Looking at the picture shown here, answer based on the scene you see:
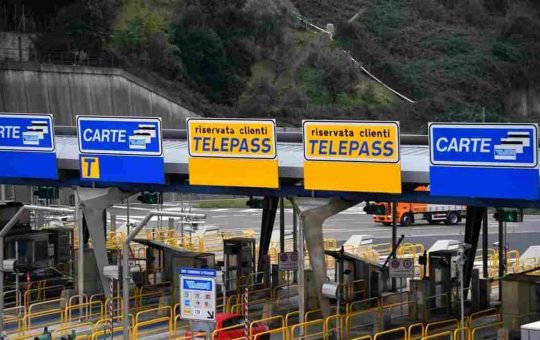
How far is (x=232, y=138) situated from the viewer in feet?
98.2

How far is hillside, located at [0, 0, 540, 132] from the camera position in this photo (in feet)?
267

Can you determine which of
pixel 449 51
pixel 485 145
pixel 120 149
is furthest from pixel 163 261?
pixel 449 51

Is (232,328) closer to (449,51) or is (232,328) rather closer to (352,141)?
(352,141)

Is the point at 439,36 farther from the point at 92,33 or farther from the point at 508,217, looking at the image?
the point at 508,217

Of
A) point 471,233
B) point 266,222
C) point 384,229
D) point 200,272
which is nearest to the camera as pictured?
point 200,272

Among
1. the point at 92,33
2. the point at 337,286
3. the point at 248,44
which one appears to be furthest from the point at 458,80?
the point at 337,286

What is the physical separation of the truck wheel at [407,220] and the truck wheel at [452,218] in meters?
2.06

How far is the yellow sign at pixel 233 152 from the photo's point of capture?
29328mm

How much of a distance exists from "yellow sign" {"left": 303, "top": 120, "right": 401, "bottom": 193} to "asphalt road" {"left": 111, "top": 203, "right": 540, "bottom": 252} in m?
26.0

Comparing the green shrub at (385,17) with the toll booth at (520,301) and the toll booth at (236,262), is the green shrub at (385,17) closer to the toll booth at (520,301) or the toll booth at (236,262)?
the toll booth at (236,262)

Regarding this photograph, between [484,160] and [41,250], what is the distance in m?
18.0

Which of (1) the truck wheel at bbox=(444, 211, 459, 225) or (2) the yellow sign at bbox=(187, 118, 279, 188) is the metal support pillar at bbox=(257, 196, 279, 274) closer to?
(2) the yellow sign at bbox=(187, 118, 279, 188)

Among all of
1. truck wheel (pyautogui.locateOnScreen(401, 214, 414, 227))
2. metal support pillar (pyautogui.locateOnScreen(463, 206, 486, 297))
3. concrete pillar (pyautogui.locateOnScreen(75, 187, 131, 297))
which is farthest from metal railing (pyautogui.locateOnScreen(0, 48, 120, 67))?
metal support pillar (pyautogui.locateOnScreen(463, 206, 486, 297))

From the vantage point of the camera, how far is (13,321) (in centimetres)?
3169
